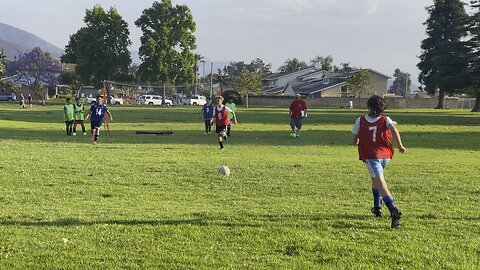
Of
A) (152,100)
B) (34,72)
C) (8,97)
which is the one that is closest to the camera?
(152,100)

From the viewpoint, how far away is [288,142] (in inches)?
849

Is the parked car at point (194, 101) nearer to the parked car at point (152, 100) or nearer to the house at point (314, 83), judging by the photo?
the parked car at point (152, 100)

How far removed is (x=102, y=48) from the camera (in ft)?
277

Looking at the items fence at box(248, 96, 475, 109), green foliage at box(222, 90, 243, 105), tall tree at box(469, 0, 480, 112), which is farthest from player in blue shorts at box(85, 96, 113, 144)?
fence at box(248, 96, 475, 109)

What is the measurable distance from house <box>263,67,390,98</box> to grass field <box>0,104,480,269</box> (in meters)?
86.3

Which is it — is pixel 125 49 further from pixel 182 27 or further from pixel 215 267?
pixel 215 267

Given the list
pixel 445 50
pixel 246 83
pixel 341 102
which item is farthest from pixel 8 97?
pixel 445 50

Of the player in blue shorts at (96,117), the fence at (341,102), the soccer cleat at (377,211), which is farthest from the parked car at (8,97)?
the soccer cleat at (377,211)

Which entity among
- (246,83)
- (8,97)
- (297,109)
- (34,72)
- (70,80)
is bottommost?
(297,109)

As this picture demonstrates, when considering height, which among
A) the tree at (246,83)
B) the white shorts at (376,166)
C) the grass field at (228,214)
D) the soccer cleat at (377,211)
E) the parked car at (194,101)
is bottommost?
the grass field at (228,214)

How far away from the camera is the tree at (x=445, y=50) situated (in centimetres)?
5191

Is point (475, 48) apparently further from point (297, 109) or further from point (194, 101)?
point (194, 101)

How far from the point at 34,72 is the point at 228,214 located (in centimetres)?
10082

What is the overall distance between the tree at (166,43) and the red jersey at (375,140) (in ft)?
251
